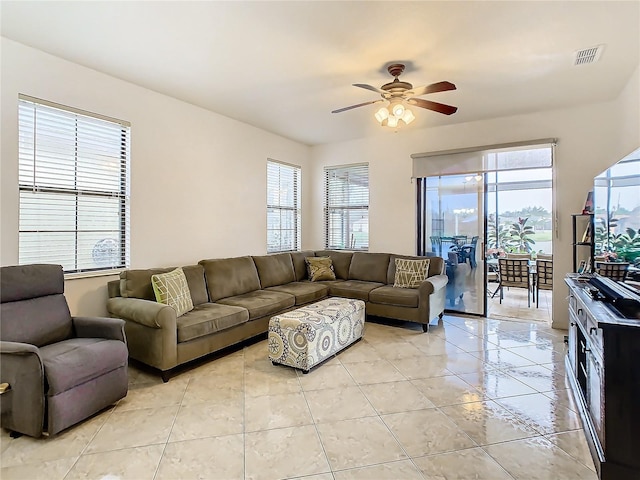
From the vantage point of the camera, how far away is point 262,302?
3988 mm

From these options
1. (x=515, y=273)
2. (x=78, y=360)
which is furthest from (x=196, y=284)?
(x=515, y=273)

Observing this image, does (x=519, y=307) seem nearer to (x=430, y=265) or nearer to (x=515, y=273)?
(x=515, y=273)

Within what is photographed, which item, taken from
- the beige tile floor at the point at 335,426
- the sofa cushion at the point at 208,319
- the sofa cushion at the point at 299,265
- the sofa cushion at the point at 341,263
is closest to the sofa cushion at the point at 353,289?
the sofa cushion at the point at 341,263

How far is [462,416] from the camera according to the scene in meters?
2.42

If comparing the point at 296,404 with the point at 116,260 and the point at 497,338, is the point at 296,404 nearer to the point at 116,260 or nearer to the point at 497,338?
the point at 116,260

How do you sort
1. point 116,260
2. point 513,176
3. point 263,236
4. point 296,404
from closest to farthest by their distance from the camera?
point 296,404, point 116,260, point 263,236, point 513,176

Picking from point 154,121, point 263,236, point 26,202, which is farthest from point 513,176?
point 26,202

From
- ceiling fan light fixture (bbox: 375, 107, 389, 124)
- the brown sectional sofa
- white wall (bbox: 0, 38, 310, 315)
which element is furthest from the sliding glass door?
white wall (bbox: 0, 38, 310, 315)

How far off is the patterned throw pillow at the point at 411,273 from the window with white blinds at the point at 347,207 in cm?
113

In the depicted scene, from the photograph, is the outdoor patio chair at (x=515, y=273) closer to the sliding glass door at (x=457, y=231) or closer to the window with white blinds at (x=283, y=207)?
the sliding glass door at (x=457, y=231)

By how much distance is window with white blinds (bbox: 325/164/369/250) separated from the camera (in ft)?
19.8

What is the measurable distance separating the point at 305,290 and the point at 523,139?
11.8ft

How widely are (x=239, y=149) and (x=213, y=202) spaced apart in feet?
3.09

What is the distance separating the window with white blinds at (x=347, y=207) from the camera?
6.03 meters
